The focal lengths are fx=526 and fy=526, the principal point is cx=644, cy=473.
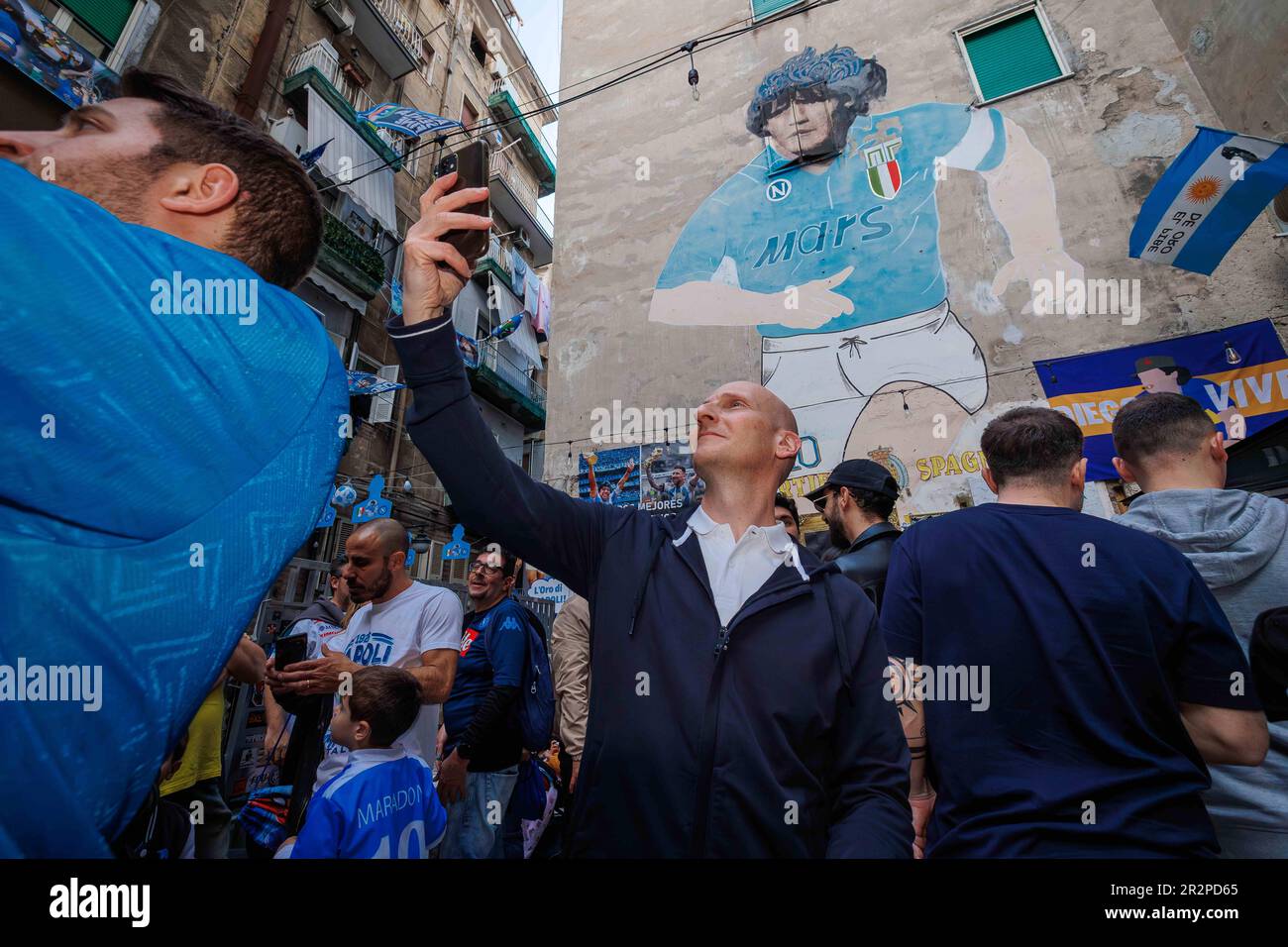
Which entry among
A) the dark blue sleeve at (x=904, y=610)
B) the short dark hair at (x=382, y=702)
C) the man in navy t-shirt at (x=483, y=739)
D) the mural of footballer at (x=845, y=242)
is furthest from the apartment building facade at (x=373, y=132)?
the dark blue sleeve at (x=904, y=610)

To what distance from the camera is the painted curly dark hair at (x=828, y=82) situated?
9164mm

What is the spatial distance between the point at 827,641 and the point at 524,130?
2583cm

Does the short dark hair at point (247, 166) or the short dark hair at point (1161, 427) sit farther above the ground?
the short dark hair at point (247, 166)

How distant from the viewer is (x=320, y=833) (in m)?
1.90

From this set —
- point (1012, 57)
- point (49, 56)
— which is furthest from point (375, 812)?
point (1012, 57)

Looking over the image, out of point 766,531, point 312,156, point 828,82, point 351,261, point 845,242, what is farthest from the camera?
point 351,261

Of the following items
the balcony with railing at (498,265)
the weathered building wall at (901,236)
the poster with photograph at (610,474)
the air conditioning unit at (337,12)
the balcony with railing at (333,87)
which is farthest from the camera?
the balcony with railing at (498,265)

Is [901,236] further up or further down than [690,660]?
further up

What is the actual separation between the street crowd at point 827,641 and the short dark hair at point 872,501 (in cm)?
93

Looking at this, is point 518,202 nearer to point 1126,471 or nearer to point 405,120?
point 405,120

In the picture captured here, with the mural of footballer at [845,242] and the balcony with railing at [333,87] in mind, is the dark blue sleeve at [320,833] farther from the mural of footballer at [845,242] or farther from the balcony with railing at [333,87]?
the balcony with railing at [333,87]

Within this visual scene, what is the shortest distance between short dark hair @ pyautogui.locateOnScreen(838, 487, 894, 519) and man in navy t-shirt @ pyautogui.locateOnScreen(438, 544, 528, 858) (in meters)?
2.27

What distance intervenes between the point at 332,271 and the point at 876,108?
1196 centimetres

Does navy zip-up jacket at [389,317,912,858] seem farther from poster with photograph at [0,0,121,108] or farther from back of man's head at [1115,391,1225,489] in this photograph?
poster with photograph at [0,0,121,108]
